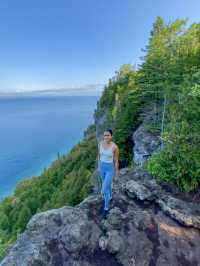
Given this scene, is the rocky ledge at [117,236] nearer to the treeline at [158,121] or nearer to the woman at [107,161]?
the woman at [107,161]

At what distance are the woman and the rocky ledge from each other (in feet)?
1.71

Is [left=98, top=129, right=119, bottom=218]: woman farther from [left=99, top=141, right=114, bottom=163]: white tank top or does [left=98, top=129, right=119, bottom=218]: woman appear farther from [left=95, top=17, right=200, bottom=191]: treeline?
[left=95, top=17, right=200, bottom=191]: treeline

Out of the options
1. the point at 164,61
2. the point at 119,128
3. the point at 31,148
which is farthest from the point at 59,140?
the point at 164,61

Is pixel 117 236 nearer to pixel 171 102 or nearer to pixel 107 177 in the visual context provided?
pixel 107 177

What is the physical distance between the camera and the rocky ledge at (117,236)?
4352 millimetres

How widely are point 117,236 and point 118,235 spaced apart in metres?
0.05

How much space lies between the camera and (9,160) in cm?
5919

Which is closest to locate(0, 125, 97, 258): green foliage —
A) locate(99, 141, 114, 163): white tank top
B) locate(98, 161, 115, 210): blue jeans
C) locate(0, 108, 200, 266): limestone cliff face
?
locate(0, 108, 200, 266): limestone cliff face

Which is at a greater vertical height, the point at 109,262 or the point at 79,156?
the point at 109,262

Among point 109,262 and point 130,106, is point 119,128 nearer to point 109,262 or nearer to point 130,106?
point 130,106

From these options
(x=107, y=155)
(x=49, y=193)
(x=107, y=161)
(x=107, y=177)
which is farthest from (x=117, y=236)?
(x=49, y=193)

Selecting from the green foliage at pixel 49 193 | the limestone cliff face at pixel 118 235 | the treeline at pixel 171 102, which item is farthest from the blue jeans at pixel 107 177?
the green foliage at pixel 49 193

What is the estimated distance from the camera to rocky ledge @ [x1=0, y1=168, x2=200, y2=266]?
4352 millimetres

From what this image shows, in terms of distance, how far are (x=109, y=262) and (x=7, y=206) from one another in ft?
106
